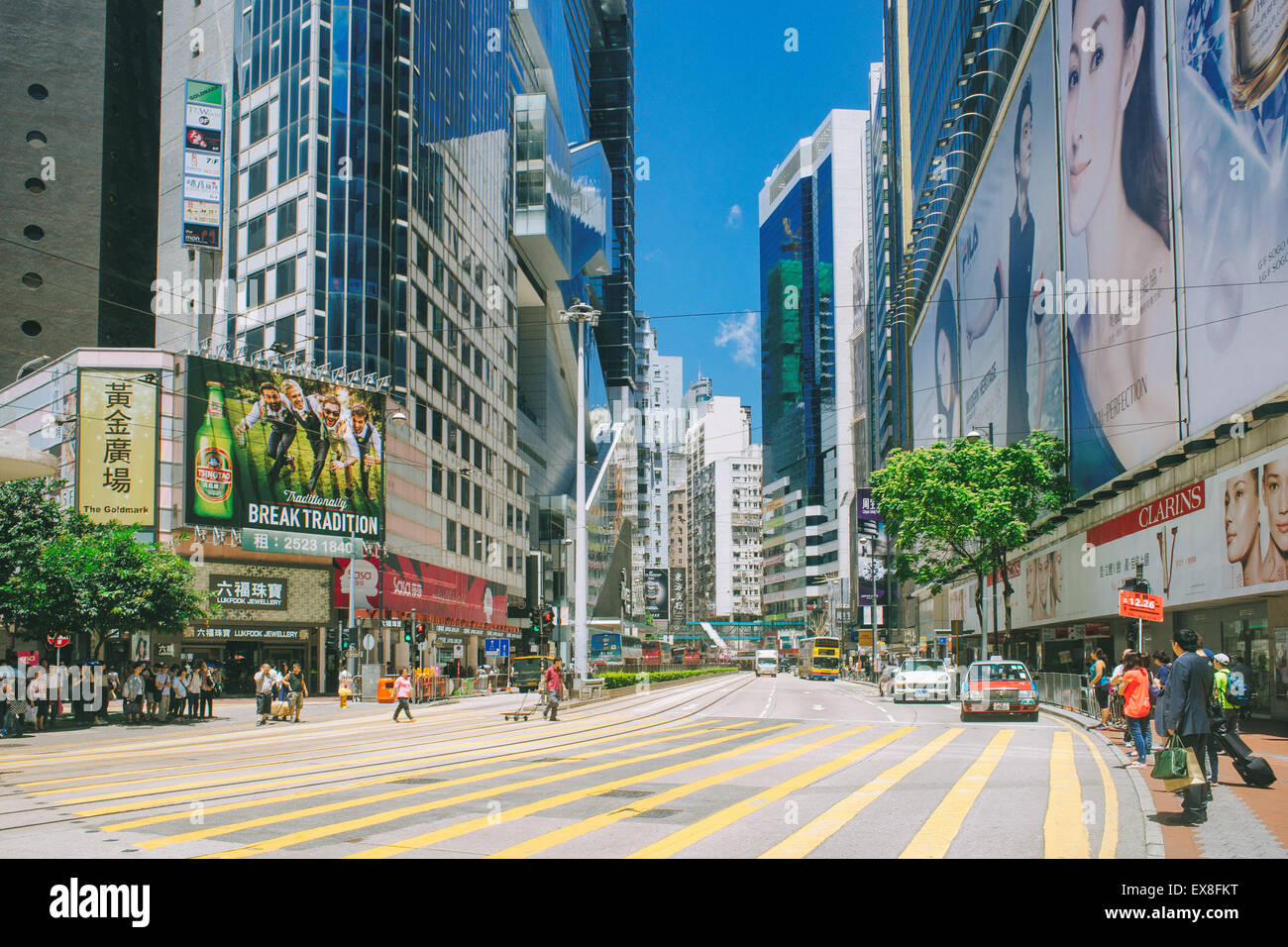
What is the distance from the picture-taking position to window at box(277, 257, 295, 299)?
58.9 metres

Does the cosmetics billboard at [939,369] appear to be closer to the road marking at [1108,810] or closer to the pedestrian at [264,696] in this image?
the pedestrian at [264,696]

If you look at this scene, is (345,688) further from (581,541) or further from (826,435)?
(826,435)

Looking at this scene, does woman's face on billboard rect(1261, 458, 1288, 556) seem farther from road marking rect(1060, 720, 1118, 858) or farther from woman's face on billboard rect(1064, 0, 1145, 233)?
woman's face on billboard rect(1064, 0, 1145, 233)

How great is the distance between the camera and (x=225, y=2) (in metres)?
64.1

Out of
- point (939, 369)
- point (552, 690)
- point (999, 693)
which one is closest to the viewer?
point (999, 693)

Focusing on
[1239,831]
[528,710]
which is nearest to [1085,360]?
[528,710]

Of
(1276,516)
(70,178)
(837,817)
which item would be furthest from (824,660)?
(837,817)

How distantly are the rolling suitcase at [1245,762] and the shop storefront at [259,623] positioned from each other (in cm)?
4389

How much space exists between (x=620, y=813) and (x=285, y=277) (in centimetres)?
5294

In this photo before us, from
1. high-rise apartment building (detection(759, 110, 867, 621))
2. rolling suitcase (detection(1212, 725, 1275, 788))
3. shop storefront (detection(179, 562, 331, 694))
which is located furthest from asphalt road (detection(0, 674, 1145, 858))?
high-rise apartment building (detection(759, 110, 867, 621))

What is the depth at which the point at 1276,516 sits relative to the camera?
24703 millimetres

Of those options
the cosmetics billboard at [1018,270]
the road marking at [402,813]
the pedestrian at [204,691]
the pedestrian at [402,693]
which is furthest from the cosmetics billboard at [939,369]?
the road marking at [402,813]
